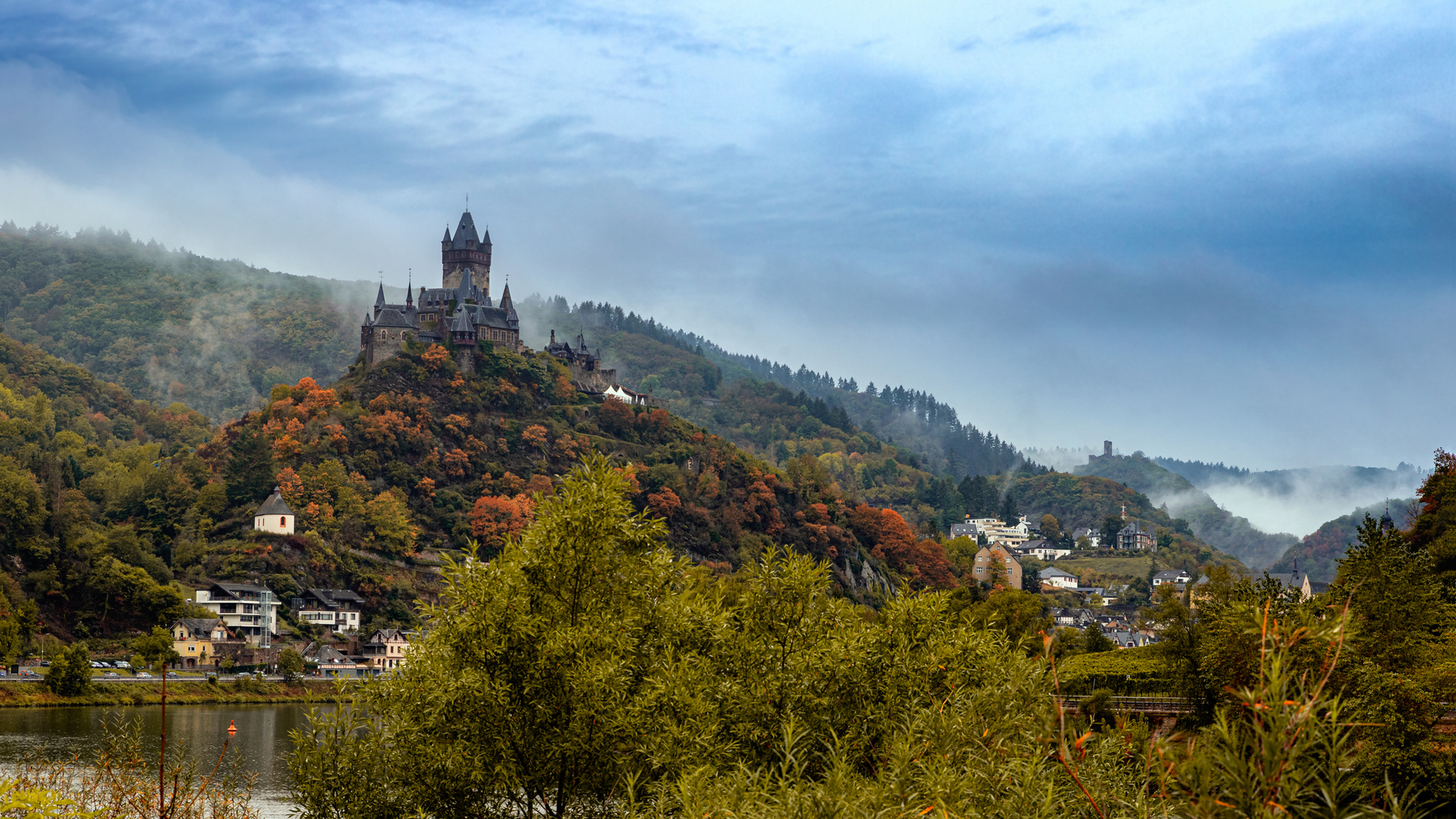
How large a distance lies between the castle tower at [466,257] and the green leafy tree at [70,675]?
101 meters

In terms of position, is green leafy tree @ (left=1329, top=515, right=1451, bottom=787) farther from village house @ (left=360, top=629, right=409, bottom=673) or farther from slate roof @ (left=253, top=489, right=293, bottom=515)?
slate roof @ (left=253, top=489, right=293, bottom=515)

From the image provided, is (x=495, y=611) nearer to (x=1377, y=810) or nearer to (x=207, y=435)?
(x=1377, y=810)

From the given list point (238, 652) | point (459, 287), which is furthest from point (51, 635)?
point (459, 287)

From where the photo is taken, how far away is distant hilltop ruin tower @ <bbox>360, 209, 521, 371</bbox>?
150 m

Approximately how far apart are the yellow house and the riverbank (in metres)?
6.51

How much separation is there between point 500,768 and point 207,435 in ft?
634

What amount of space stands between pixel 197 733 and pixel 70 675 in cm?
1866

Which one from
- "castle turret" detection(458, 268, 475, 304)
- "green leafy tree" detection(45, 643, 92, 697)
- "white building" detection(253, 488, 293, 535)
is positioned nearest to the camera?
"green leafy tree" detection(45, 643, 92, 697)

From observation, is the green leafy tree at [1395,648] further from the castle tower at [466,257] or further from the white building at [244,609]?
the castle tower at [466,257]

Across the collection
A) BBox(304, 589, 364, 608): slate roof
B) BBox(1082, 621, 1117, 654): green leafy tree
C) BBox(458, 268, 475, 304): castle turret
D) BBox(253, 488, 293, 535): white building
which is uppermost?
BBox(458, 268, 475, 304): castle turret

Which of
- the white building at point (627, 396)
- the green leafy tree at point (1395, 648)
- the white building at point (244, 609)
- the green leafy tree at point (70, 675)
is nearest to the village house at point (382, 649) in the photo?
the white building at point (244, 609)

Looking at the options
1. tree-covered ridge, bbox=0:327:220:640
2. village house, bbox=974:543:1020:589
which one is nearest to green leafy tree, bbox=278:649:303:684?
tree-covered ridge, bbox=0:327:220:640

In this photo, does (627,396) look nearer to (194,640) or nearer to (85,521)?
(85,521)

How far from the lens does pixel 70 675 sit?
76625 mm
